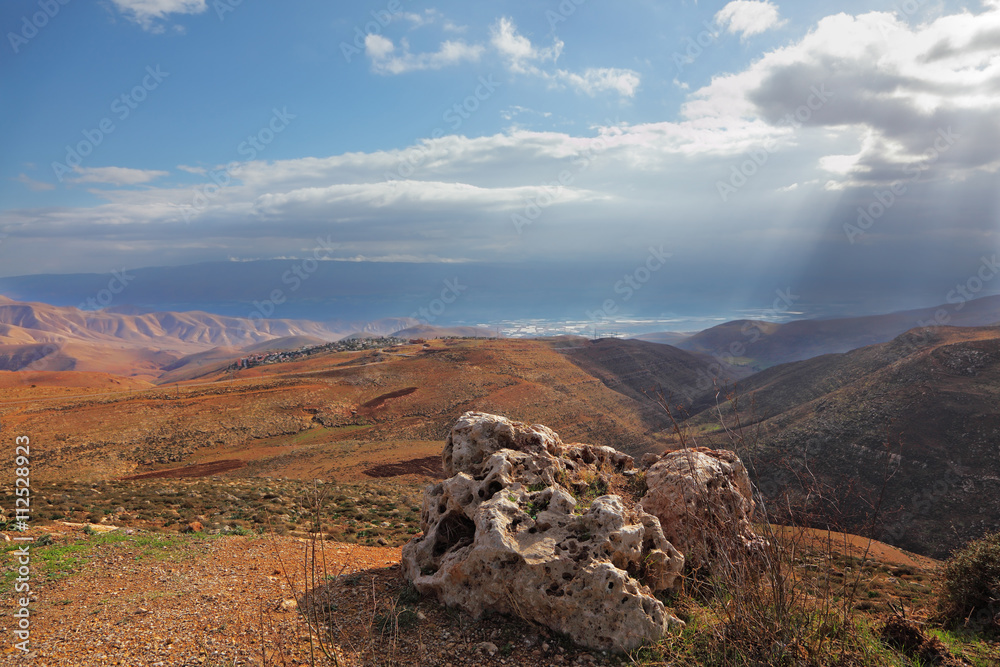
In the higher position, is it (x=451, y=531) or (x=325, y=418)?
(x=451, y=531)

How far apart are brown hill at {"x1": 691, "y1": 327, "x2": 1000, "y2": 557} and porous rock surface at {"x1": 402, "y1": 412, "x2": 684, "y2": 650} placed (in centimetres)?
1312

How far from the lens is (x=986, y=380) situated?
34062mm

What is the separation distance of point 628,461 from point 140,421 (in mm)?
41762

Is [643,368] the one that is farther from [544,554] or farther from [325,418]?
[544,554]

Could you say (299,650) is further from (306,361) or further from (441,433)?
(306,361)

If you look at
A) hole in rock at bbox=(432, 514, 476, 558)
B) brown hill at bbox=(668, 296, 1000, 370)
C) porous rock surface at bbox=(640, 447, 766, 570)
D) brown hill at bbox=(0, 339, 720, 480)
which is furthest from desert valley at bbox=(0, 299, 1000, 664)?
brown hill at bbox=(668, 296, 1000, 370)

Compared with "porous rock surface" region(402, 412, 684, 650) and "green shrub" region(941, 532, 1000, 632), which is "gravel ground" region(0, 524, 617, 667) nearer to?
"porous rock surface" region(402, 412, 684, 650)

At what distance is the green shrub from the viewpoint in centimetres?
860

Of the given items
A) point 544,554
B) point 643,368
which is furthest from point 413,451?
point 643,368

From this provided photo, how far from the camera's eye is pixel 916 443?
30.2 metres

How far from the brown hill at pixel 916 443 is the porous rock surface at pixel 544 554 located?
13123mm

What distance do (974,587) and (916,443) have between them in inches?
1067

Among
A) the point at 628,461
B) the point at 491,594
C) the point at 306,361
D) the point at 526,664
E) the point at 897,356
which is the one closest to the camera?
the point at 526,664

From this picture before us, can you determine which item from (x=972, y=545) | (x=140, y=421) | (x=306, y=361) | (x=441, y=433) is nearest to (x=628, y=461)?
(x=972, y=545)
